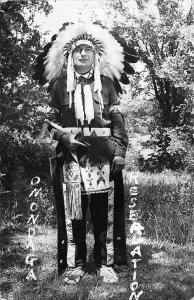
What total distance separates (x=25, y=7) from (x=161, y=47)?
1143cm

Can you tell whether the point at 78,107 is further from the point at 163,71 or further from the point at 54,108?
the point at 163,71

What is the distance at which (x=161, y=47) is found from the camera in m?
16.2

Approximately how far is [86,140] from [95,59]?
755 mm

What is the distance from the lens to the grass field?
11.4 ft

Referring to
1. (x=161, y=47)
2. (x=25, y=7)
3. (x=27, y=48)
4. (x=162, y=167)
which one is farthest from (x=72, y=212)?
(x=161, y=47)

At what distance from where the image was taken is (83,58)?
11.7 ft

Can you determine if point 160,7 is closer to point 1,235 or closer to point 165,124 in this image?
point 165,124

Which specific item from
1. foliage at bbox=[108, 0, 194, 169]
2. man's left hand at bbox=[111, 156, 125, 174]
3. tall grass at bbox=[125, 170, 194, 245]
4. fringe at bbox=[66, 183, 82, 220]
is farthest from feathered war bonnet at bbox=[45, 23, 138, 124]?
foliage at bbox=[108, 0, 194, 169]

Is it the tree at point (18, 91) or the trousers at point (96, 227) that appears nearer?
the trousers at point (96, 227)

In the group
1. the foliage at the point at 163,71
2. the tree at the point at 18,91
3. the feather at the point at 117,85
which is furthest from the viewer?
the foliage at the point at 163,71

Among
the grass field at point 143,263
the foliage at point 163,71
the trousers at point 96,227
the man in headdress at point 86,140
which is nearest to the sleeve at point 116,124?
the man in headdress at point 86,140

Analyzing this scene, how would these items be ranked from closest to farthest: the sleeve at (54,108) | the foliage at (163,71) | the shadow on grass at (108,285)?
1. the shadow on grass at (108,285)
2. the sleeve at (54,108)
3. the foliage at (163,71)

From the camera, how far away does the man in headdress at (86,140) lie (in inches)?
140

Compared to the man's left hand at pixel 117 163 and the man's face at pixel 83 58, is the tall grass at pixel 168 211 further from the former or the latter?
the man's face at pixel 83 58
